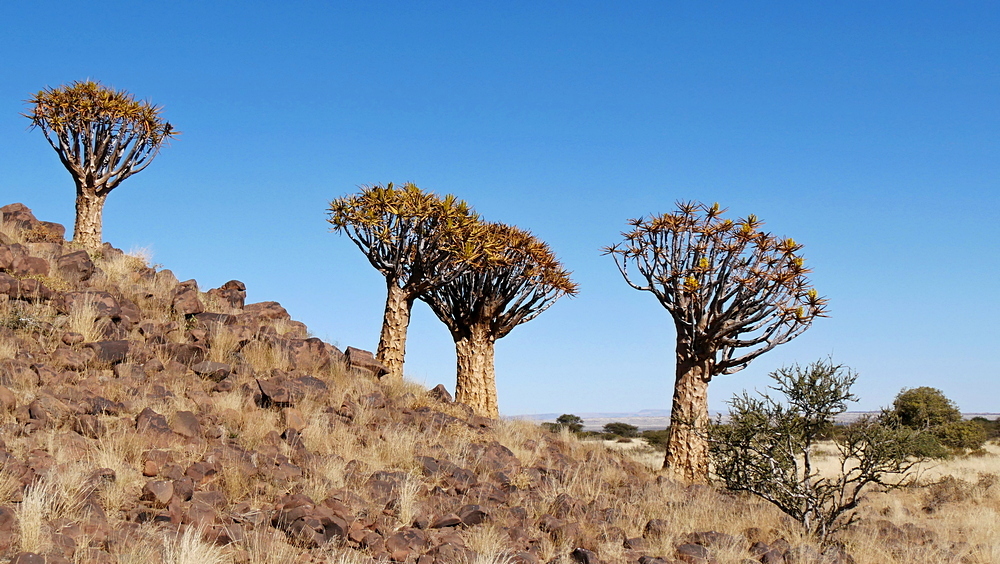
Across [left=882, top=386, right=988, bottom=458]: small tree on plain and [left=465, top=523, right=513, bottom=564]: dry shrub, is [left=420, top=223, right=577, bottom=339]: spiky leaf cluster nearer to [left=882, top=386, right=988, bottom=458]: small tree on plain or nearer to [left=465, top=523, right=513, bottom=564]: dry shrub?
[left=465, top=523, right=513, bottom=564]: dry shrub

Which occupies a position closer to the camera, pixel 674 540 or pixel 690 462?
pixel 674 540

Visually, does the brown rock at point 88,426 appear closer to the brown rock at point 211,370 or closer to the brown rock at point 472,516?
the brown rock at point 211,370

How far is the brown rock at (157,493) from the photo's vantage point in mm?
6906

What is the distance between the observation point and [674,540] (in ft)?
29.2

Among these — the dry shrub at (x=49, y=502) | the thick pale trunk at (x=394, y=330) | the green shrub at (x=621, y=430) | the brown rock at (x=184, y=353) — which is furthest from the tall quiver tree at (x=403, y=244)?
the green shrub at (x=621, y=430)

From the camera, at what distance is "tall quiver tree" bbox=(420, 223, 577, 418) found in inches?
660

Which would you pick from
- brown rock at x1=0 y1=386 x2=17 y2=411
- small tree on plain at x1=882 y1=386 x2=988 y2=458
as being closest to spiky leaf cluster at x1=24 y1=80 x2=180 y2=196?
brown rock at x1=0 y1=386 x2=17 y2=411

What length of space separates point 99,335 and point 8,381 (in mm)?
1897

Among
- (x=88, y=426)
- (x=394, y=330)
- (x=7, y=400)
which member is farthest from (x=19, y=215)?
(x=88, y=426)

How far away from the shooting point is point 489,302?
16.9 meters

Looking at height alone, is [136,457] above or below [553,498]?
above

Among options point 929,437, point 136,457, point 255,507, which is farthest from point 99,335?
point 929,437

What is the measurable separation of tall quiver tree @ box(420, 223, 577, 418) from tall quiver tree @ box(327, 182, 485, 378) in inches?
38.0

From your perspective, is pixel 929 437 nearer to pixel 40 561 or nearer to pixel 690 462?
pixel 690 462
